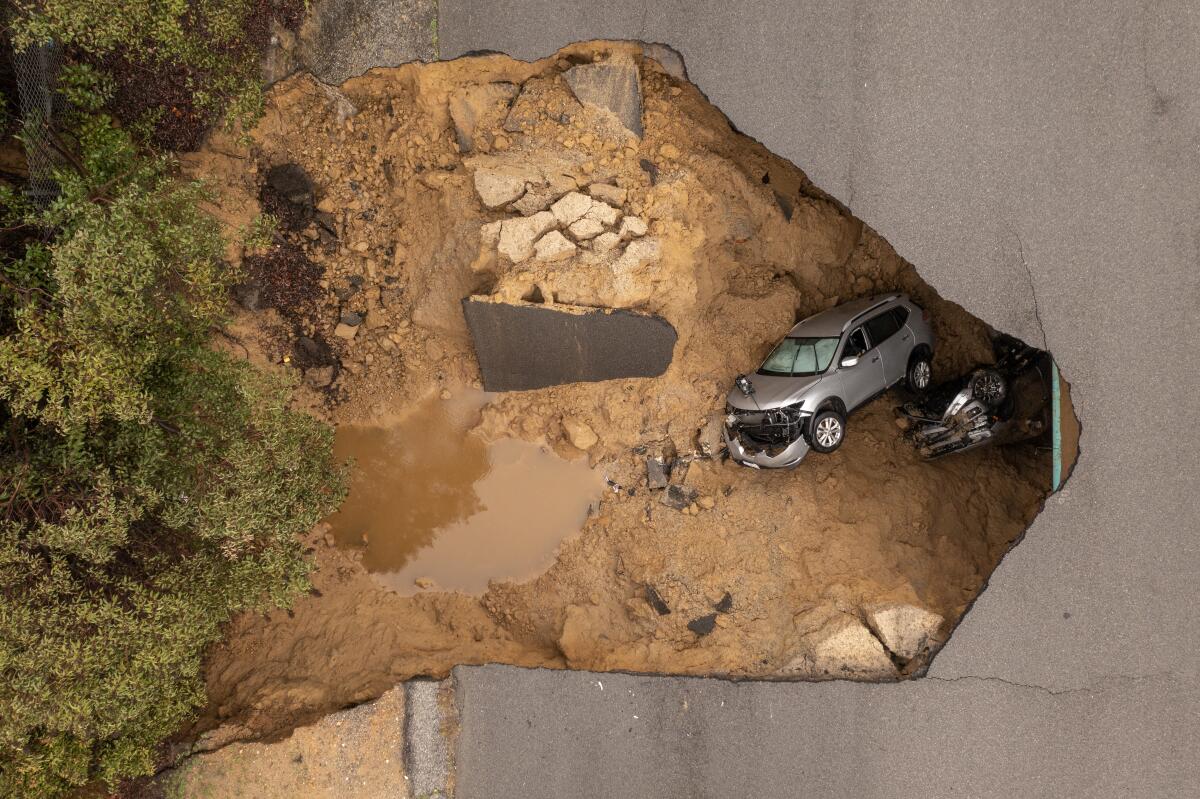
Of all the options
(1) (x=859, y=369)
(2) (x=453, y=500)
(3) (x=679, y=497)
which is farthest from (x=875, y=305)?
(2) (x=453, y=500)

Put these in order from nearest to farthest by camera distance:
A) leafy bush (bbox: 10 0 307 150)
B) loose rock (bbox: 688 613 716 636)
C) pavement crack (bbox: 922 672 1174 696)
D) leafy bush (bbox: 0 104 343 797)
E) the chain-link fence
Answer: leafy bush (bbox: 0 104 343 797) < pavement crack (bbox: 922 672 1174 696) < the chain-link fence < leafy bush (bbox: 10 0 307 150) < loose rock (bbox: 688 613 716 636)

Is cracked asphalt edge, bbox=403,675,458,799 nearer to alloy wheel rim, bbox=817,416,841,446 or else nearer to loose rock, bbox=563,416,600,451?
loose rock, bbox=563,416,600,451

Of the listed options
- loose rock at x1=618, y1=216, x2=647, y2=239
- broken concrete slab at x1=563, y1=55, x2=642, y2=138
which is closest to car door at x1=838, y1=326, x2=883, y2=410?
loose rock at x1=618, y1=216, x2=647, y2=239

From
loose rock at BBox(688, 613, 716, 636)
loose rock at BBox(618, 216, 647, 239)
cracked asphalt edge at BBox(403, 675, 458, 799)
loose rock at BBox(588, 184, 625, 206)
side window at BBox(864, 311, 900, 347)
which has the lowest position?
cracked asphalt edge at BBox(403, 675, 458, 799)

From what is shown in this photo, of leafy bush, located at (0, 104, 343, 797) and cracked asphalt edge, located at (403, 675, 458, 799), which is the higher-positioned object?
leafy bush, located at (0, 104, 343, 797)

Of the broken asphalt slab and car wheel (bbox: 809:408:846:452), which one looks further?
car wheel (bbox: 809:408:846:452)

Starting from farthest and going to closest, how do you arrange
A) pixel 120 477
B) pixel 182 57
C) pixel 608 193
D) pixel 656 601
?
pixel 656 601 → pixel 608 193 → pixel 182 57 → pixel 120 477

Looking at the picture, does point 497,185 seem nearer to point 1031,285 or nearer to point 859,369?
point 859,369

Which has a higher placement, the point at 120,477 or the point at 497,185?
the point at 497,185
